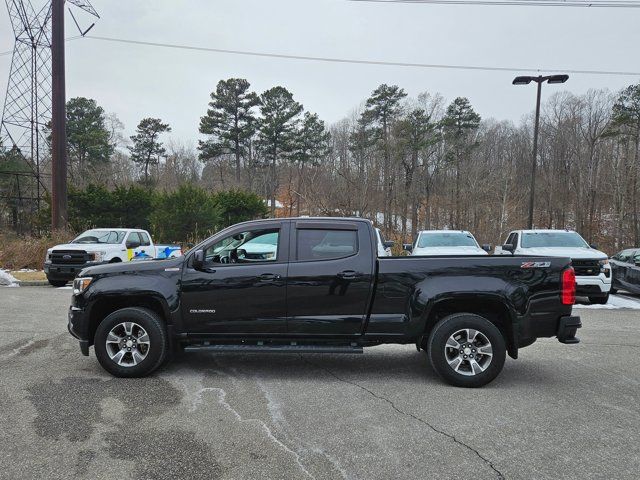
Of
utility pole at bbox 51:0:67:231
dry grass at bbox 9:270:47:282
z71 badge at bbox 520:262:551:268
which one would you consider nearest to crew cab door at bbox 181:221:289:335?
z71 badge at bbox 520:262:551:268

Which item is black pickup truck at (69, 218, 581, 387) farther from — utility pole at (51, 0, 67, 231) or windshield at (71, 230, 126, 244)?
utility pole at (51, 0, 67, 231)

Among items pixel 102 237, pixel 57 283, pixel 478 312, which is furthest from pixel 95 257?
pixel 478 312

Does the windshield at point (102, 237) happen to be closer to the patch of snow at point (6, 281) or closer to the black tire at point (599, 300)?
the patch of snow at point (6, 281)

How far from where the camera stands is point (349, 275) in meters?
5.14

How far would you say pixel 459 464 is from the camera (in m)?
3.38

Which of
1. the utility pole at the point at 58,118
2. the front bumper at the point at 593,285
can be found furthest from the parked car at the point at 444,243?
the utility pole at the point at 58,118

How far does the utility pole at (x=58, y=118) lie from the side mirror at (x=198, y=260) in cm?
1747

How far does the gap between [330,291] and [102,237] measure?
12.0 meters

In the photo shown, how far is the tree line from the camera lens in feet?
128

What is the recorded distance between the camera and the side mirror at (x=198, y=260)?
5184 millimetres

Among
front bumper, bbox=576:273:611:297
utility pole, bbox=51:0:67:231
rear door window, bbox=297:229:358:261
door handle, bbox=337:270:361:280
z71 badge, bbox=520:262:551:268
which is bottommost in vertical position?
front bumper, bbox=576:273:611:297

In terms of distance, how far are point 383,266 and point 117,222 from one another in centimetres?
2410

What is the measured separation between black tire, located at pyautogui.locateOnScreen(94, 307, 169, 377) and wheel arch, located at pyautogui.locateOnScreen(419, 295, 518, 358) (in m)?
2.96

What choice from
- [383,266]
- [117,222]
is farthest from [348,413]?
[117,222]
